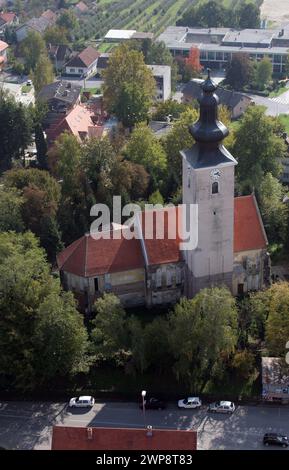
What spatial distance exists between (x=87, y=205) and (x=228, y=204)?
22.9 m

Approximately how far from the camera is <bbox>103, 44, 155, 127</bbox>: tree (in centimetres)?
10944

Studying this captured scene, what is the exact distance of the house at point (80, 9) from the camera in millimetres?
190250

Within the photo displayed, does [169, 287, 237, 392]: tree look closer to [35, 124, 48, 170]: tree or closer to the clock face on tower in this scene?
the clock face on tower

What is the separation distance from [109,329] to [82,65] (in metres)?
96.0

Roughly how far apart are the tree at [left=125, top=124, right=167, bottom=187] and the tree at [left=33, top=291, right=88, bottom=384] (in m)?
34.0

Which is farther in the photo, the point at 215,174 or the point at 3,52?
the point at 3,52

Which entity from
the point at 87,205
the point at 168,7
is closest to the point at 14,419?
the point at 87,205

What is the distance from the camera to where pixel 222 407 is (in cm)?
5838

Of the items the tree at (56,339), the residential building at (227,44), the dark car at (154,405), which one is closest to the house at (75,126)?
the tree at (56,339)

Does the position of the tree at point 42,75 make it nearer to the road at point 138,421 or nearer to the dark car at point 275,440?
the road at point 138,421

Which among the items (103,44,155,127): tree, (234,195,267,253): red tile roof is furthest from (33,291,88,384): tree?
(103,44,155,127): tree

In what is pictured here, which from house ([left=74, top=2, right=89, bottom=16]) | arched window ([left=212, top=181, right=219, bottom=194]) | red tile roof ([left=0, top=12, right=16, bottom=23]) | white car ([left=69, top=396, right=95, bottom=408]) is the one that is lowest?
white car ([left=69, top=396, right=95, bottom=408])

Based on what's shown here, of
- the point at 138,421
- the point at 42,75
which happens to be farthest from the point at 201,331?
the point at 42,75

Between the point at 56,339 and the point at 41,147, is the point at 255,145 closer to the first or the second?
the point at 41,147
